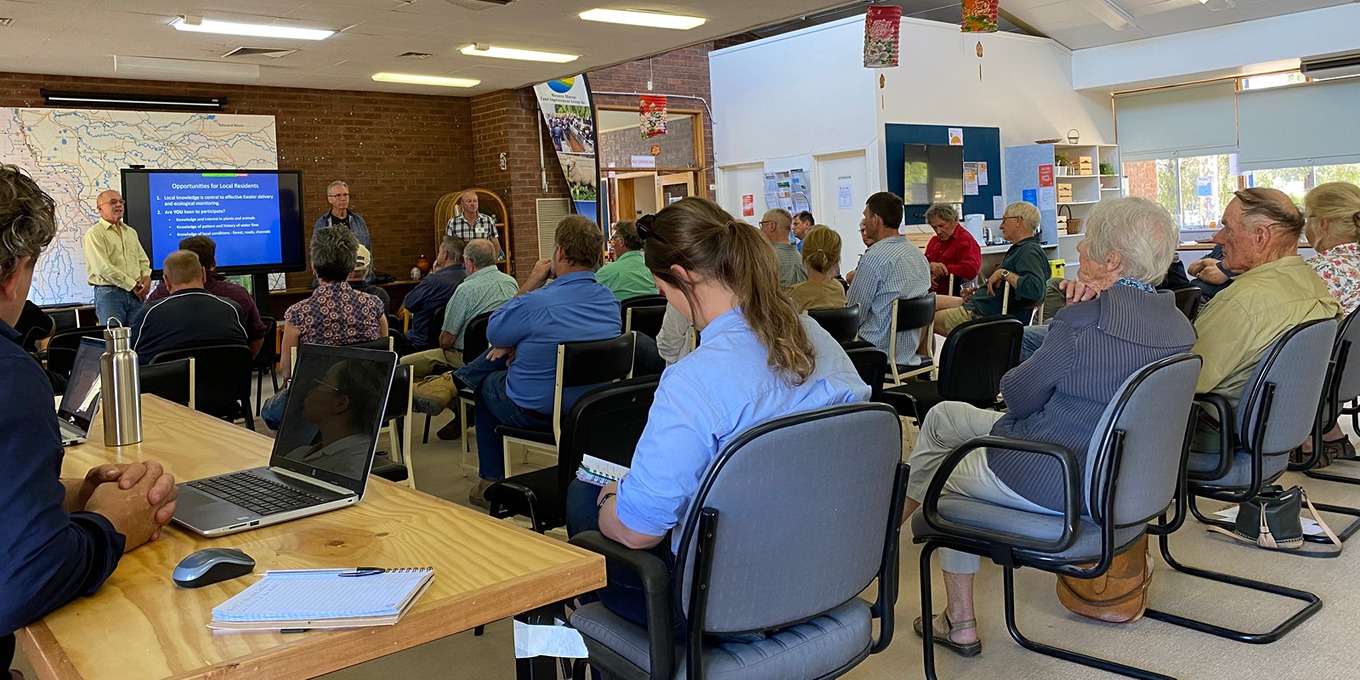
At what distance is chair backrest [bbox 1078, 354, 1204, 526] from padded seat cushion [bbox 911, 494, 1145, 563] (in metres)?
0.05

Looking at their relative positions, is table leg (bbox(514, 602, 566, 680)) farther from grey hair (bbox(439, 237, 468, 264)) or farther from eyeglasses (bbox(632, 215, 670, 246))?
grey hair (bbox(439, 237, 468, 264))

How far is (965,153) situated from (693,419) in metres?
10.9

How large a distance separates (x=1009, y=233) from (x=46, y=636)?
6.06 metres

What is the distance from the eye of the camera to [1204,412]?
3107mm

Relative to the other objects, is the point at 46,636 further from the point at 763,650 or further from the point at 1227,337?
the point at 1227,337

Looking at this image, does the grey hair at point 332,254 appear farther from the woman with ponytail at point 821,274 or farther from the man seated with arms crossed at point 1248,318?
the man seated with arms crossed at point 1248,318

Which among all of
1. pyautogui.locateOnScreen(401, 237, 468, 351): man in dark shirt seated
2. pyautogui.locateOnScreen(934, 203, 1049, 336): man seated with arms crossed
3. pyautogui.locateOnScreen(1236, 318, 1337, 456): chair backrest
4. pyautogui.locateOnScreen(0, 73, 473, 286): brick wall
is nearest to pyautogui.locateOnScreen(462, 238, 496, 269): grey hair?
pyautogui.locateOnScreen(401, 237, 468, 351): man in dark shirt seated

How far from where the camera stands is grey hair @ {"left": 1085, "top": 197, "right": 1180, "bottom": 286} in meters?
2.68

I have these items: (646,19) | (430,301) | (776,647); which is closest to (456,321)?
(430,301)

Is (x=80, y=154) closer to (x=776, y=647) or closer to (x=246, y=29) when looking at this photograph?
(x=246, y=29)

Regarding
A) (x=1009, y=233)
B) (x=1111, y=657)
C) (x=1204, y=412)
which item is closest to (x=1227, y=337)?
(x=1204, y=412)

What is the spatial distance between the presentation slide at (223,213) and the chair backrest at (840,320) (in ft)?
21.2

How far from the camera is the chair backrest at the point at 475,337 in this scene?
193 inches

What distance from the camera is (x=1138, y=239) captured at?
2684mm
